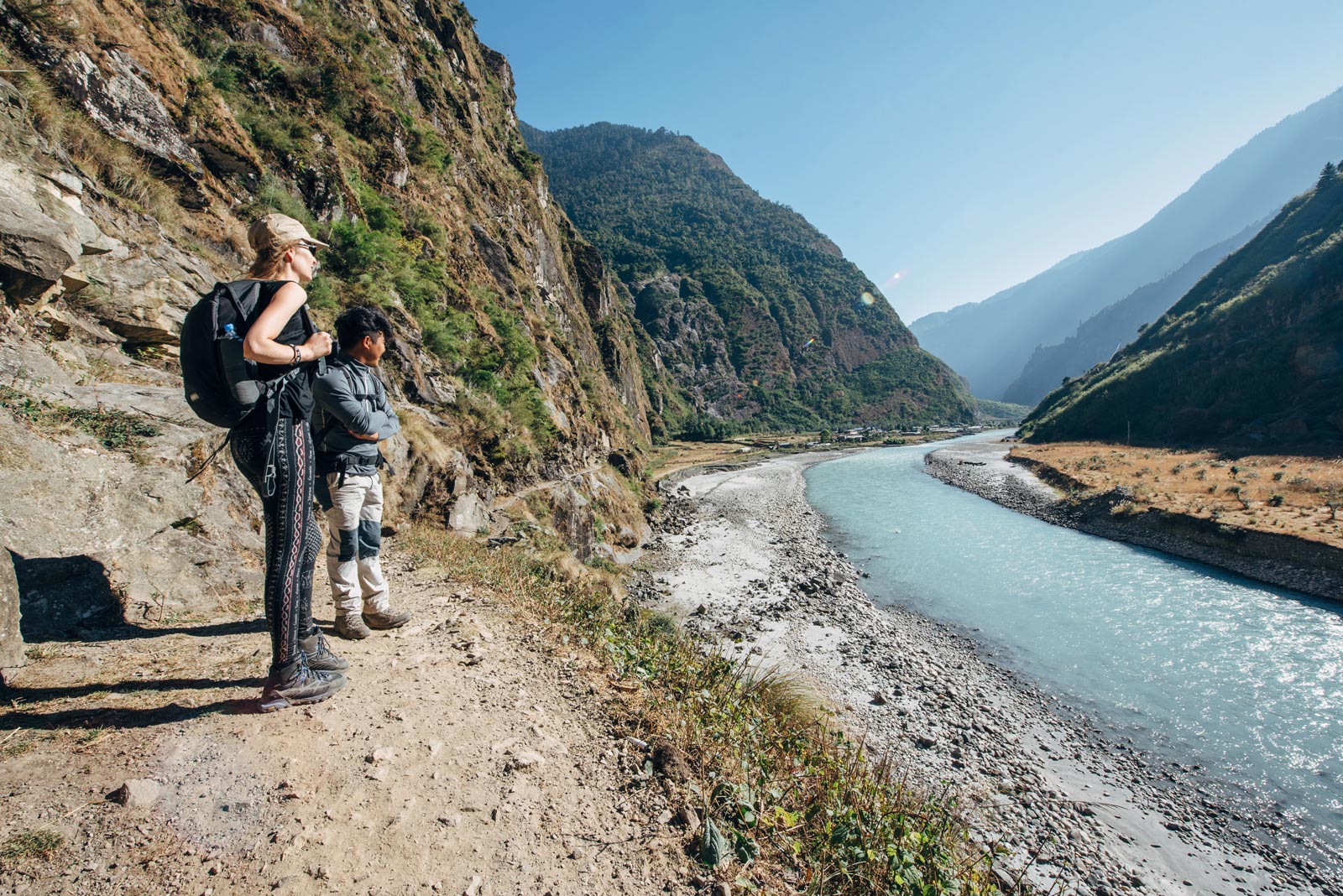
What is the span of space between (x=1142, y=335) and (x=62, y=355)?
340ft

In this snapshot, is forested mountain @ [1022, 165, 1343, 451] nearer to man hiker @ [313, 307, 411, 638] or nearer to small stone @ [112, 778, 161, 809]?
man hiker @ [313, 307, 411, 638]

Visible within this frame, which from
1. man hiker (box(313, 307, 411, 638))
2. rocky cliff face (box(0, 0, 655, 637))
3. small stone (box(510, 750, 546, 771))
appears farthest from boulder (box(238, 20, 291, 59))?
small stone (box(510, 750, 546, 771))

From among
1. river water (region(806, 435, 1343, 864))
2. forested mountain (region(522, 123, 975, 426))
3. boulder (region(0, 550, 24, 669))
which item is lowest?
river water (region(806, 435, 1343, 864))

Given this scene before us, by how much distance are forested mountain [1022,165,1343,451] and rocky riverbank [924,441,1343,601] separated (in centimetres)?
1538

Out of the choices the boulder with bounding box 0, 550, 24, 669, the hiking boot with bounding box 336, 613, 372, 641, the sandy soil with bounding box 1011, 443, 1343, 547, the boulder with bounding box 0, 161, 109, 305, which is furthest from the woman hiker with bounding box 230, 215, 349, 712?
the sandy soil with bounding box 1011, 443, 1343, 547

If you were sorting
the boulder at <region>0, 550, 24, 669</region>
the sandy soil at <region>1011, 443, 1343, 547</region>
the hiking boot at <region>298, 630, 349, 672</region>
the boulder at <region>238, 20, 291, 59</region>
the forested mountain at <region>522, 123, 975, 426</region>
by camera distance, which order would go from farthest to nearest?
the forested mountain at <region>522, 123, 975, 426</region> → the sandy soil at <region>1011, 443, 1343, 547</region> → the boulder at <region>238, 20, 291, 59</region> → the hiking boot at <region>298, 630, 349, 672</region> → the boulder at <region>0, 550, 24, 669</region>

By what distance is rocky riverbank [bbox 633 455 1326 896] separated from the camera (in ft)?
26.0

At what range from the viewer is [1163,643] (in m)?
14.8

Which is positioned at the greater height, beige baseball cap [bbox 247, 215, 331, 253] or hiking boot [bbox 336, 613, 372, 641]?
beige baseball cap [bbox 247, 215, 331, 253]

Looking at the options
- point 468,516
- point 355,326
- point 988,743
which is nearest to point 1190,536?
point 988,743

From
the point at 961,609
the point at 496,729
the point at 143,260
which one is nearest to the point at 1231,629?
the point at 961,609

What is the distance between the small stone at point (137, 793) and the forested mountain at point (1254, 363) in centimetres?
5178

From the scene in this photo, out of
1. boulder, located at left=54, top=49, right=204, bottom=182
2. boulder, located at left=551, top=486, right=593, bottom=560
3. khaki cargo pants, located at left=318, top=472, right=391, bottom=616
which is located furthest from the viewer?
boulder, located at left=551, top=486, right=593, bottom=560

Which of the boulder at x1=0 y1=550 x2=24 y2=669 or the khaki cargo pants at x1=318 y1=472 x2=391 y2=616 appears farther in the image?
the khaki cargo pants at x1=318 y1=472 x2=391 y2=616
